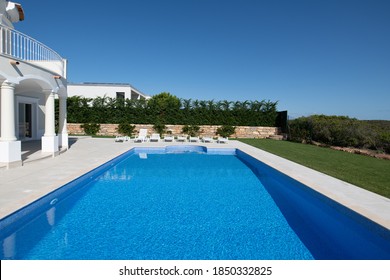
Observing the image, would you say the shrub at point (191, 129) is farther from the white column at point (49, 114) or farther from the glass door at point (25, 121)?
the white column at point (49, 114)

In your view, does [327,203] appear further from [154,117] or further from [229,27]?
[229,27]

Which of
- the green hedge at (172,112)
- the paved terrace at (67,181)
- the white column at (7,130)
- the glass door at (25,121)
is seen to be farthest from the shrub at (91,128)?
the white column at (7,130)

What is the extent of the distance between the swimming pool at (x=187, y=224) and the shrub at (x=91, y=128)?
15286mm

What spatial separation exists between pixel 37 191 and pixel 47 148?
558 cm

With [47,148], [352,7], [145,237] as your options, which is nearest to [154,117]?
[47,148]

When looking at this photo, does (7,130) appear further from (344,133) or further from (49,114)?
(344,133)

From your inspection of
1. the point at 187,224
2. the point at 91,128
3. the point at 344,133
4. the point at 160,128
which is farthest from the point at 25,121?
the point at 344,133

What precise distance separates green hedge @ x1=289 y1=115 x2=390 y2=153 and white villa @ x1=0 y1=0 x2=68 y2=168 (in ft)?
55.1

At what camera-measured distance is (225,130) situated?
74.6 ft

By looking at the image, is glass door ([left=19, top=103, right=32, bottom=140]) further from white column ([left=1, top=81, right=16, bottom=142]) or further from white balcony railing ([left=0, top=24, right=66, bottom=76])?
white column ([left=1, top=81, right=16, bottom=142])

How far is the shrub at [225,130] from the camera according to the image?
74.5ft

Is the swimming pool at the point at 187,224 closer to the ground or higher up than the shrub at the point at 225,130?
closer to the ground

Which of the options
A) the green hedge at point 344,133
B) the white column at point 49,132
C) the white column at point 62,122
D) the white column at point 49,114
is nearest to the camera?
the white column at point 49,132

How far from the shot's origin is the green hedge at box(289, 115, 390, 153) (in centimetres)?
1393
